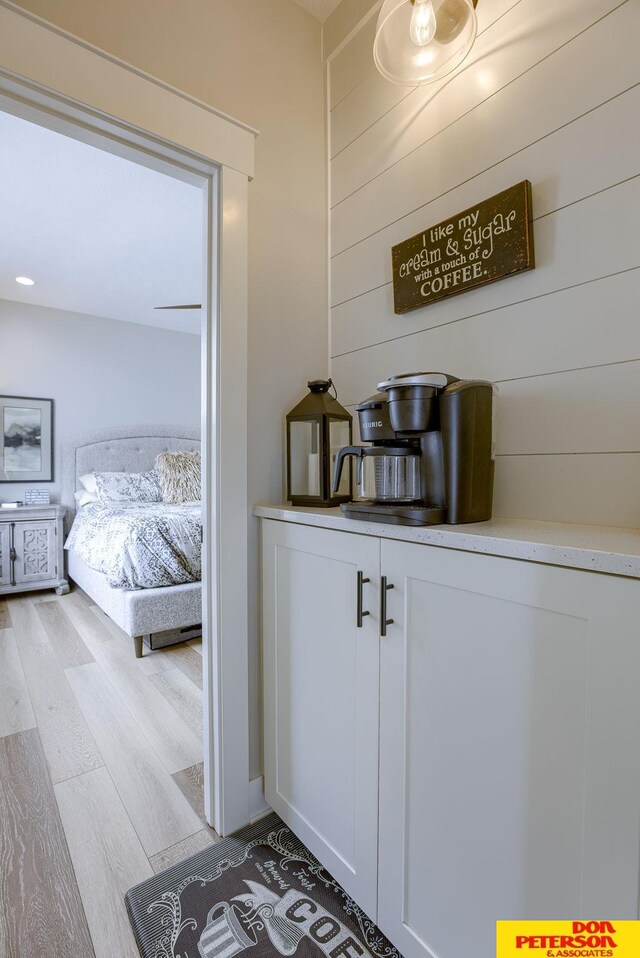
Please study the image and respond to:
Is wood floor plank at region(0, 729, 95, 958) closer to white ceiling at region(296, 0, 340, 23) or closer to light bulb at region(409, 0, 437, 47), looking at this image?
A: light bulb at region(409, 0, 437, 47)

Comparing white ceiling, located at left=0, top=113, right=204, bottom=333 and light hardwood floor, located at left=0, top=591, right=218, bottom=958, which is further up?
white ceiling, located at left=0, top=113, right=204, bottom=333

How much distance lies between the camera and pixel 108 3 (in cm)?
120

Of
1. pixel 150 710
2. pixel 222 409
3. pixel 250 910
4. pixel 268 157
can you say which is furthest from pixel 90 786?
pixel 268 157

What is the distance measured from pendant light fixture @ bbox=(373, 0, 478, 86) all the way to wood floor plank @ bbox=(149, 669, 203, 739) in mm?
2507

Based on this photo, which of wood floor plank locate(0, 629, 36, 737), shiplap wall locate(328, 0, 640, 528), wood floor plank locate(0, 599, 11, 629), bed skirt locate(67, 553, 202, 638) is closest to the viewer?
shiplap wall locate(328, 0, 640, 528)

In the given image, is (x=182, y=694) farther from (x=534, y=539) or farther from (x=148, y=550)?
(x=534, y=539)

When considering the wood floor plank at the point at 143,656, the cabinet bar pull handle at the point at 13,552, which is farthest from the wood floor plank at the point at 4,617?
the wood floor plank at the point at 143,656

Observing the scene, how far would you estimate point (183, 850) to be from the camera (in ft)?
4.48

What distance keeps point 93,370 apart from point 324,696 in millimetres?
4506

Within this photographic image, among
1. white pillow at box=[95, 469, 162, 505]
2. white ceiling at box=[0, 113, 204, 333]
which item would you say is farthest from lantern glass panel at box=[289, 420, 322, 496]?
white pillow at box=[95, 469, 162, 505]

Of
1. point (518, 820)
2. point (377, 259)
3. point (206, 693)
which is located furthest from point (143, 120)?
point (518, 820)

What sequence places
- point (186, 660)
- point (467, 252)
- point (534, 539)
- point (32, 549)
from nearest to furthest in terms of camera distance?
point (534, 539), point (467, 252), point (186, 660), point (32, 549)

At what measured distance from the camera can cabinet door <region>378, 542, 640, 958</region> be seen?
25.5 inches

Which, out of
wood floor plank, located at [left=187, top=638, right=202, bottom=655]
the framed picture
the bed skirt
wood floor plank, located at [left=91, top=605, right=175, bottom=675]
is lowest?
wood floor plank, located at [left=187, top=638, right=202, bottom=655]
